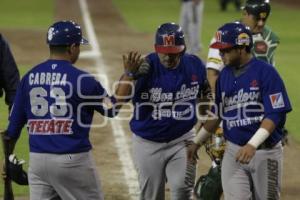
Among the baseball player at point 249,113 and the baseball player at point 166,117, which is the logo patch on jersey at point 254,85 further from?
the baseball player at point 166,117

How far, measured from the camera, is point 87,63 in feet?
61.5

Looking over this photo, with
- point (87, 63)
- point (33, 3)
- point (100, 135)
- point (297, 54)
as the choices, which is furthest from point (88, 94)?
point (33, 3)

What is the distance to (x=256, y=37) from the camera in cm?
828

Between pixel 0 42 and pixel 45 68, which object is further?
pixel 0 42

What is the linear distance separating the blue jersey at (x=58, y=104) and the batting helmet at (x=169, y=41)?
96 centimetres

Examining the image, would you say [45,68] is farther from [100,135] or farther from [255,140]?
[100,135]

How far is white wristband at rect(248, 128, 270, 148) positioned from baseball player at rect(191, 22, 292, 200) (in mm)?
81

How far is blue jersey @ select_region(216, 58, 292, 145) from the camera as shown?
642 cm

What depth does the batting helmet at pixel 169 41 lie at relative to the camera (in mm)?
6918

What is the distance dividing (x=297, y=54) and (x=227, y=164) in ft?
47.5

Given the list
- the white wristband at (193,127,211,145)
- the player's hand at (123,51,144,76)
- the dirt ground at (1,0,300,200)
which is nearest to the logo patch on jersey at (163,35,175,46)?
the player's hand at (123,51,144,76)

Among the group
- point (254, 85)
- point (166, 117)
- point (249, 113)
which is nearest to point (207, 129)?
point (166, 117)

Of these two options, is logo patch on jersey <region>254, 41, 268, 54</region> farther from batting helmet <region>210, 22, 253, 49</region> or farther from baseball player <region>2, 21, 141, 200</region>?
baseball player <region>2, 21, 141, 200</region>

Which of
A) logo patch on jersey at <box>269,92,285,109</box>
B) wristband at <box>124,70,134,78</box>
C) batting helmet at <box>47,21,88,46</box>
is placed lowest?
logo patch on jersey at <box>269,92,285,109</box>
